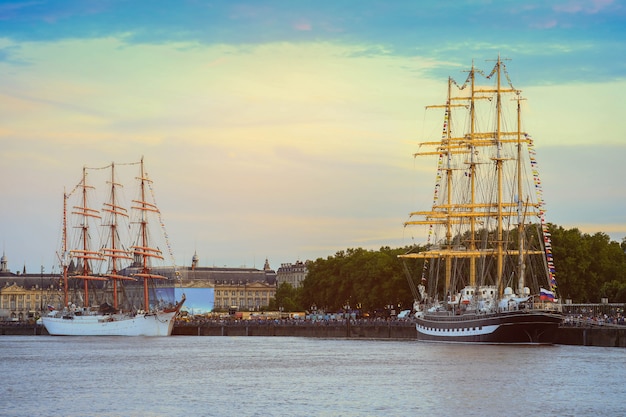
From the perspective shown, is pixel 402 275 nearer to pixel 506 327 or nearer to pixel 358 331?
pixel 358 331

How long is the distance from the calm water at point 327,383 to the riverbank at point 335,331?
2107 mm

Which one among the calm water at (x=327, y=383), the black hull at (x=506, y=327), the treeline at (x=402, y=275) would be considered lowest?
the calm water at (x=327, y=383)

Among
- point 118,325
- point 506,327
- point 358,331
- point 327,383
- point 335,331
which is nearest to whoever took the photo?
point 327,383

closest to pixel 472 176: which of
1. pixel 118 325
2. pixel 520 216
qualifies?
pixel 520 216

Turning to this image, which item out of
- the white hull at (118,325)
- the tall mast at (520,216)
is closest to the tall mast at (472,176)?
the tall mast at (520,216)

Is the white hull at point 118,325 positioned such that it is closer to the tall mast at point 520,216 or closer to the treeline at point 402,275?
the treeline at point 402,275

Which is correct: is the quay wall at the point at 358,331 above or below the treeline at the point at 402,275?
below

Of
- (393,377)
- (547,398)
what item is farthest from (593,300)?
(547,398)

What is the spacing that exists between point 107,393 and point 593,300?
80.3 meters

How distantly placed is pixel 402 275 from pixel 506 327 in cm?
5713

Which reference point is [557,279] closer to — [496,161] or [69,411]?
[496,161]

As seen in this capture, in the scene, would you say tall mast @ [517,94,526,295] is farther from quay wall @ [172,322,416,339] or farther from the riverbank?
quay wall @ [172,322,416,339]

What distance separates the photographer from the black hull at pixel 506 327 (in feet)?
340

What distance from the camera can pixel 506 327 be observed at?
10456 centimetres
